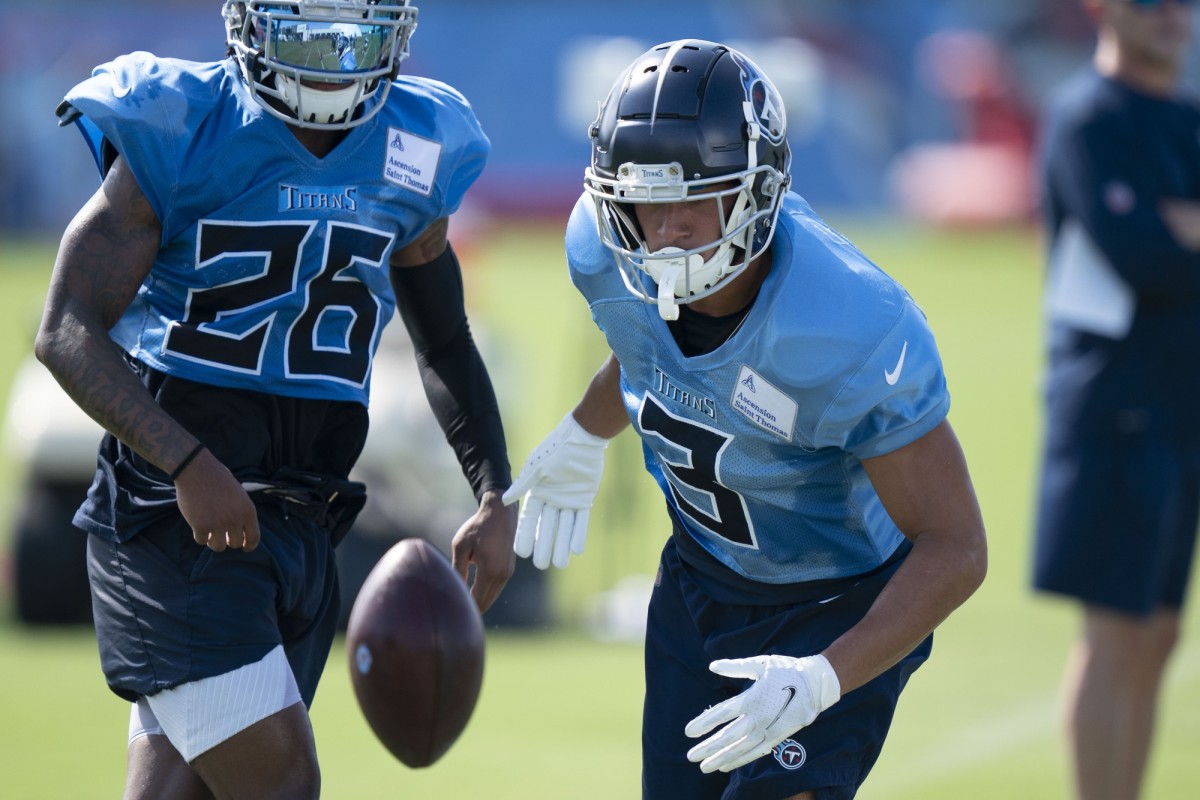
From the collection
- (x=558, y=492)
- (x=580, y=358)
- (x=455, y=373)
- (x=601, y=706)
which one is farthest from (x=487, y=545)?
(x=580, y=358)

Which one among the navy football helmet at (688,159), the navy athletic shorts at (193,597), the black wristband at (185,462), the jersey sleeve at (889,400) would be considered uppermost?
the navy football helmet at (688,159)

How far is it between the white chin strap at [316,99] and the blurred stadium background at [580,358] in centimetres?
249

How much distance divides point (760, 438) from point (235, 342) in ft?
3.15

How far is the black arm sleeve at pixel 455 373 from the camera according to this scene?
3447mm

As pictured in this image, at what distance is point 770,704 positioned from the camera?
8.57 ft

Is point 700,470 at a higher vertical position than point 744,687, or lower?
higher

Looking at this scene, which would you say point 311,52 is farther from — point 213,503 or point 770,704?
point 770,704

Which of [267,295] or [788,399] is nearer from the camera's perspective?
[788,399]

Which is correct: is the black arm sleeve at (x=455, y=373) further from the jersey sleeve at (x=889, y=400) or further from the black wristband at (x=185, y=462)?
the jersey sleeve at (x=889, y=400)

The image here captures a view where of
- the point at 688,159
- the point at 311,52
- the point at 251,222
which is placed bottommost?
the point at 251,222

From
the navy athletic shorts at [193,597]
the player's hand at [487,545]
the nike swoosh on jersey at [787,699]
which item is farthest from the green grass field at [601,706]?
the nike swoosh on jersey at [787,699]

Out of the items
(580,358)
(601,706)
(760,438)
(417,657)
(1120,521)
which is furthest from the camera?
(580,358)

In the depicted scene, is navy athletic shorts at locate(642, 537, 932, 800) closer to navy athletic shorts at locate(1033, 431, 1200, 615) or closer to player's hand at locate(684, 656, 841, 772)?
player's hand at locate(684, 656, 841, 772)

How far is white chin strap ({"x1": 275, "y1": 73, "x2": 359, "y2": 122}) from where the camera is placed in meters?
3.01
